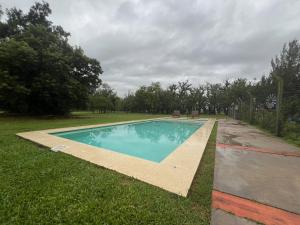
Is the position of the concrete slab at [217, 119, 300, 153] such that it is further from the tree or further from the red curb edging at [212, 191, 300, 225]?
the tree

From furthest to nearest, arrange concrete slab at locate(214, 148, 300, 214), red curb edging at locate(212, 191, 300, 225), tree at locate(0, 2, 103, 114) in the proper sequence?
1. tree at locate(0, 2, 103, 114)
2. concrete slab at locate(214, 148, 300, 214)
3. red curb edging at locate(212, 191, 300, 225)

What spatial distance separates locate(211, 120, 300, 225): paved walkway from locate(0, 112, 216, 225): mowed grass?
23 cm

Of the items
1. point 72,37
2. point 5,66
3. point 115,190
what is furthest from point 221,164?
point 72,37

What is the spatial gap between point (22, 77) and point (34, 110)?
392 cm

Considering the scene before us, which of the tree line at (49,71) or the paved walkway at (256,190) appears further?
the tree line at (49,71)

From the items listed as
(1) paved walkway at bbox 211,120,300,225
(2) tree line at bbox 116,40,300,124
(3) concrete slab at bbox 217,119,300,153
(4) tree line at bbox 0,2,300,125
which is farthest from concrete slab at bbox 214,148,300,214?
(2) tree line at bbox 116,40,300,124

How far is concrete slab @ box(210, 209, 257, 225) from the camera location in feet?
6.99

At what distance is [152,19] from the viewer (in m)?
11.9

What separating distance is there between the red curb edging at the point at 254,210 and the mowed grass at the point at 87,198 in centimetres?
19

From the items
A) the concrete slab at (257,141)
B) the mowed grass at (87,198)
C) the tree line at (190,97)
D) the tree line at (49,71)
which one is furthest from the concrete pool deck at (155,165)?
the tree line at (190,97)

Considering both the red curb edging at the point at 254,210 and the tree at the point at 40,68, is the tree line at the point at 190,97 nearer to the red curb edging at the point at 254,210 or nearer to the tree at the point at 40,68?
the tree at the point at 40,68

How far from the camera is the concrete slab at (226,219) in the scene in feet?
6.99

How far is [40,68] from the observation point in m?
14.2

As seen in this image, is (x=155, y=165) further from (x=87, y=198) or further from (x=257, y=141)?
(x=257, y=141)
